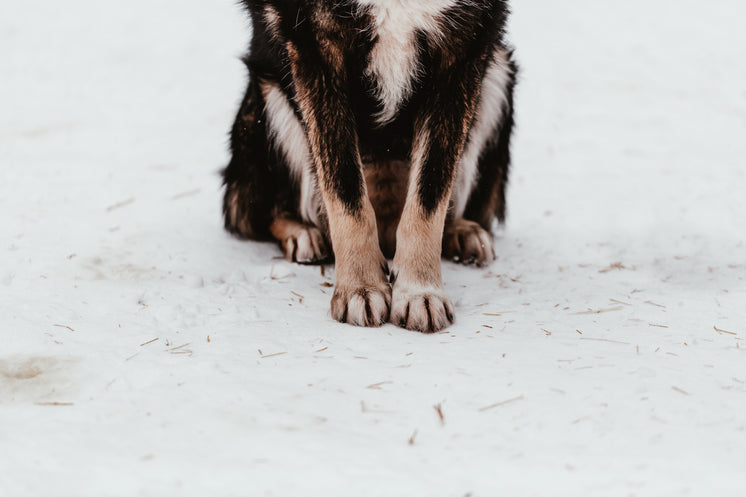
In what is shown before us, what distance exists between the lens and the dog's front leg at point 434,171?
134 inches

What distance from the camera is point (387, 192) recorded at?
4176mm

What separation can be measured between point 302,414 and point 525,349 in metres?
0.99

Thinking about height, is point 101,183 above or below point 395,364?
below

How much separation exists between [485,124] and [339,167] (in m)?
1.26

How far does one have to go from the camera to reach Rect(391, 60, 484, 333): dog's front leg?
341cm

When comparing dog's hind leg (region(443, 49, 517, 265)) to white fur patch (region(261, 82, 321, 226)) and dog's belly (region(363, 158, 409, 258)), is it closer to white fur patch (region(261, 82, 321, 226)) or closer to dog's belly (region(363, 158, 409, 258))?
dog's belly (region(363, 158, 409, 258))

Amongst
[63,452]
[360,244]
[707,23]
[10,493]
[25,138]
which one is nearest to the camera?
[10,493]

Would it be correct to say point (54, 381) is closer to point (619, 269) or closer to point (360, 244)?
point (360, 244)

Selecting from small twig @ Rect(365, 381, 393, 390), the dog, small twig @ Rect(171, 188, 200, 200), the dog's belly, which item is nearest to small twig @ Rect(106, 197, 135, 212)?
small twig @ Rect(171, 188, 200, 200)

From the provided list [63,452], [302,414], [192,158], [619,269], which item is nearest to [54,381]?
[63,452]

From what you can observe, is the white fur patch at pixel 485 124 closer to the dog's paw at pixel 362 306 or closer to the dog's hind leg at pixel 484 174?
the dog's hind leg at pixel 484 174

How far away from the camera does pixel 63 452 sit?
85.1 inches

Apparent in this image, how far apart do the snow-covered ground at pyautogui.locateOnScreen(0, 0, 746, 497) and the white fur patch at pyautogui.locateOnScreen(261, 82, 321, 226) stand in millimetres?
360

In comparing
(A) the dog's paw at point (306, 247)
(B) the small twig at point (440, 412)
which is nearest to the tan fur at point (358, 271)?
(A) the dog's paw at point (306, 247)
